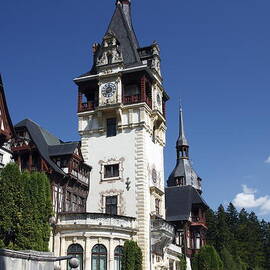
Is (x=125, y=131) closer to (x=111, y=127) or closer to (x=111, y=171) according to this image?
(x=111, y=127)

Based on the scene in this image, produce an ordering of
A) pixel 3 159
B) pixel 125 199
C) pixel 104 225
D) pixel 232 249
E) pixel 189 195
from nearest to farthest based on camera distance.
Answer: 1. pixel 3 159
2. pixel 104 225
3. pixel 125 199
4. pixel 189 195
5. pixel 232 249

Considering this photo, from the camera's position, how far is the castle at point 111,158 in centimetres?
4062

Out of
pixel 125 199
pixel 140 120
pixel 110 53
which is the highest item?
pixel 110 53

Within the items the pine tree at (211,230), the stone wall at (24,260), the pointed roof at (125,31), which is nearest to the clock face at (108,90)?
the pointed roof at (125,31)

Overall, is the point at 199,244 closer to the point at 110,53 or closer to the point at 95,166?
the point at 95,166

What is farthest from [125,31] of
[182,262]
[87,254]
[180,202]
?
[182,262]

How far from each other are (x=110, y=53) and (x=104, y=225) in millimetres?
16856

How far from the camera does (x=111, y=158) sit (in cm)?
4694

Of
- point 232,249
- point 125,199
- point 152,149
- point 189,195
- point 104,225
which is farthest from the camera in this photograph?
point 232,249

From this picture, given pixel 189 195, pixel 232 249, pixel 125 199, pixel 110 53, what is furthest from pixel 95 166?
pixel 232 249

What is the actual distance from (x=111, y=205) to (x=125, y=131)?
21.7 feet

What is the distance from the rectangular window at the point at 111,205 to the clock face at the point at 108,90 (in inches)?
363

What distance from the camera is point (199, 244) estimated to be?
6181 centimetres

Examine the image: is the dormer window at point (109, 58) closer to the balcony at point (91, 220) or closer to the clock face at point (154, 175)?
the clock face at point (154, 175)
